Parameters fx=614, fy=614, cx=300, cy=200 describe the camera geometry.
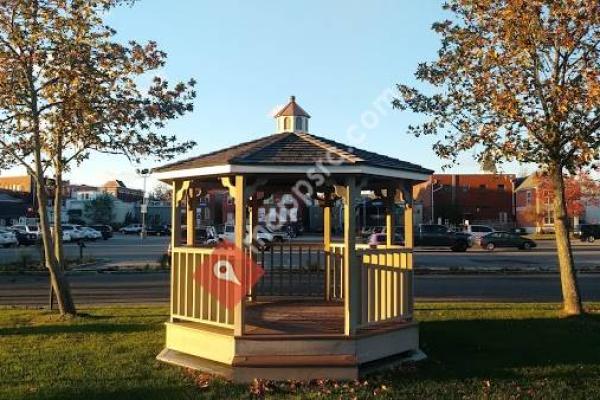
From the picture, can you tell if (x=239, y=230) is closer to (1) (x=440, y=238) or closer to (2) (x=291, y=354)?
(2) (x=291, y=354)

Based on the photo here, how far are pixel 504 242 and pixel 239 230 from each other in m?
37.0

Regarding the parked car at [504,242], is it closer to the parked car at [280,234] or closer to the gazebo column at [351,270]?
the parked car at [280,234]

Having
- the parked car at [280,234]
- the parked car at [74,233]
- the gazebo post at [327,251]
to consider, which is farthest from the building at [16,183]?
the gazebo post at [327,251]

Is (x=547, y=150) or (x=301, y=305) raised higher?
(x=547, y=150)

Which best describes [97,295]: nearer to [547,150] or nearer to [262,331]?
[262,331]

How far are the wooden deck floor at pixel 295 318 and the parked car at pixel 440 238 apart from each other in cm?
3026

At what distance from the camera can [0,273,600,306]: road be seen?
16.4 m

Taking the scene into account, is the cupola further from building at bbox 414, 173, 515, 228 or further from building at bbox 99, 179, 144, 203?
building at bbox 99, 179, 144, 203

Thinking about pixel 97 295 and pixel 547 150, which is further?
pixel 97 295

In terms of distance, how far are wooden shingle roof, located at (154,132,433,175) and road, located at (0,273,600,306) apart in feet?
24.4

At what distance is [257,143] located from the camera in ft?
31.2

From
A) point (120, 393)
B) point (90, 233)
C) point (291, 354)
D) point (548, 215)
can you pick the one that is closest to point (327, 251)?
point (291, 354)

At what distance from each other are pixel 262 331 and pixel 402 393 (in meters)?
2.16

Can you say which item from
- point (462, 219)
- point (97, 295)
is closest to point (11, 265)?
point (97, 295)
